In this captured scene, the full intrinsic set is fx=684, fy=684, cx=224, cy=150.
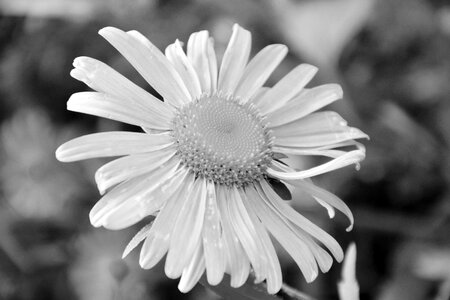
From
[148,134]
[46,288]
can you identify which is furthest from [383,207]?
[148,134]


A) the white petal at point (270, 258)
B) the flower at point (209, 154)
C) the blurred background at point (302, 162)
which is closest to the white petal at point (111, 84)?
the flower at point (209, 154)

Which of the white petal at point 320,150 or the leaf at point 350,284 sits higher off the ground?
the white petal at point 320,150

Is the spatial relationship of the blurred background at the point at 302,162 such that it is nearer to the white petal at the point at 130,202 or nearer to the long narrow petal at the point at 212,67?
the long narrow petal at the point at 212,67

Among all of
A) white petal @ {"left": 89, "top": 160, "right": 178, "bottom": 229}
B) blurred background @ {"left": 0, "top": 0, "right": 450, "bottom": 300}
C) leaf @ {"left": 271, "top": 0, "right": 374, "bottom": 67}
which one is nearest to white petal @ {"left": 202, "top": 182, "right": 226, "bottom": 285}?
white petal @ {"left": 89, "top": 160, "right": 178, "bottom": 229}

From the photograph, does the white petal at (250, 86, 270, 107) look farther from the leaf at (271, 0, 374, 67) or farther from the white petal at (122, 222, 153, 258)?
the leaf at (271, 0, 374, 67)

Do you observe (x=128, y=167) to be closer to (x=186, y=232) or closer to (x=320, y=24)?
(x=186, y=232)

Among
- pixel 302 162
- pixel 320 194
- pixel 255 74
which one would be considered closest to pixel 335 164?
pixel 320 194
